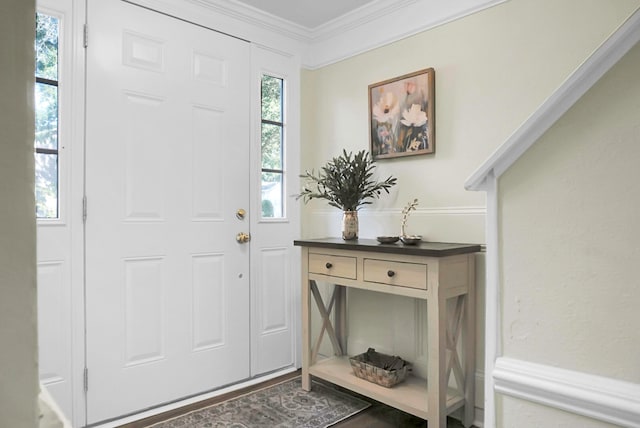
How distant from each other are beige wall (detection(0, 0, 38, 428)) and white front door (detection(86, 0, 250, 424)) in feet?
6.97

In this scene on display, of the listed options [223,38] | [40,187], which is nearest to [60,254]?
[40,187]

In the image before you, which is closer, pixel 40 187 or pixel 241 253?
pixel 40 187

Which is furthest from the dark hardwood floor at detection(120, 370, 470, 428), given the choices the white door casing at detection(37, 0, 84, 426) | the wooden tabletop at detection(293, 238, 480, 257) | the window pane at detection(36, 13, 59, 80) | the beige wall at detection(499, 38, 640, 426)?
the window pane at detection(36, 13, 59, 80)

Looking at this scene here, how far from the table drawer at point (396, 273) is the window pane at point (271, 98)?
1.32m

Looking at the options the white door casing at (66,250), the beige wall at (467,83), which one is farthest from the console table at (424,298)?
the white door casing at (66,250)

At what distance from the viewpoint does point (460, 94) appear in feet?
7.57

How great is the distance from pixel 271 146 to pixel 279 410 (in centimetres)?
168

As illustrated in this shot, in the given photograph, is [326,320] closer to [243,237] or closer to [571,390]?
[243,237]

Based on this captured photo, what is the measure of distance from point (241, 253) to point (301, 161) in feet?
2.69

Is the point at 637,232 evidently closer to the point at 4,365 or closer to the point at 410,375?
the point at 4,365

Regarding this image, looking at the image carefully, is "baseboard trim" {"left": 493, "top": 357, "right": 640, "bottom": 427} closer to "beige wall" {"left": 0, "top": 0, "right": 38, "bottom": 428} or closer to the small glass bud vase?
"beige wall" {"left": 0, "top": 0, "right": 38, "bottom": 428}

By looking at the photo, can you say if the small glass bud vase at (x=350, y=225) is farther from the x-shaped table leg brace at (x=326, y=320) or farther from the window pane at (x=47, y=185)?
the window pane at (x=47, y=185)

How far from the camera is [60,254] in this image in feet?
6.73

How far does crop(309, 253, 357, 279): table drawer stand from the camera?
231 cm
